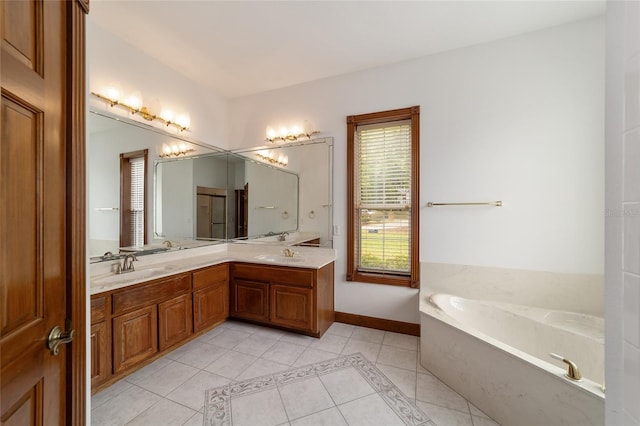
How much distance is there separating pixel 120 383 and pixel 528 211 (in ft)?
12.4

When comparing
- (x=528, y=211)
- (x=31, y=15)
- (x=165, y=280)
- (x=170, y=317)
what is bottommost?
(x=170, y=317)

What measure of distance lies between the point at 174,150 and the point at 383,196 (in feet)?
8.18

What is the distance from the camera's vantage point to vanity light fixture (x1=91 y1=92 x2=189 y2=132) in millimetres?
2186

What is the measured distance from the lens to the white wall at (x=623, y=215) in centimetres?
53

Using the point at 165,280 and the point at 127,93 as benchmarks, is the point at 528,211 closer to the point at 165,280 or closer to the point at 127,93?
the point at 165,280

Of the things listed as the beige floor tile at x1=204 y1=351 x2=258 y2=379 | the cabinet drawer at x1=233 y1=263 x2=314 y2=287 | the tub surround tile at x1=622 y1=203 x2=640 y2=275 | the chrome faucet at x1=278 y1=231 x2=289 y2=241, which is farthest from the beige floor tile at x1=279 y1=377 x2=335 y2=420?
the tub surround tile at x1=622 y1=203 x2=640 y2=275

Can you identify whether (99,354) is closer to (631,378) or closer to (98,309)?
(98,309)

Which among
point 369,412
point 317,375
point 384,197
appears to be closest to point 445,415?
point 369,412

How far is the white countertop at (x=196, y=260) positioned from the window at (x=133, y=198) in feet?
0.76

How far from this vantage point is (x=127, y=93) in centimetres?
237

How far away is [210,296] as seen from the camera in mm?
2646

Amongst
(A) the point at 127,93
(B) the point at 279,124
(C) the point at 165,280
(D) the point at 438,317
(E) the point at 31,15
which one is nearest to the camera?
(E) the point at 31,15

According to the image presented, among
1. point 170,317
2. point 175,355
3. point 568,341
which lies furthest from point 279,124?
point 568,341

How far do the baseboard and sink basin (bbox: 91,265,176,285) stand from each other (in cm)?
195
